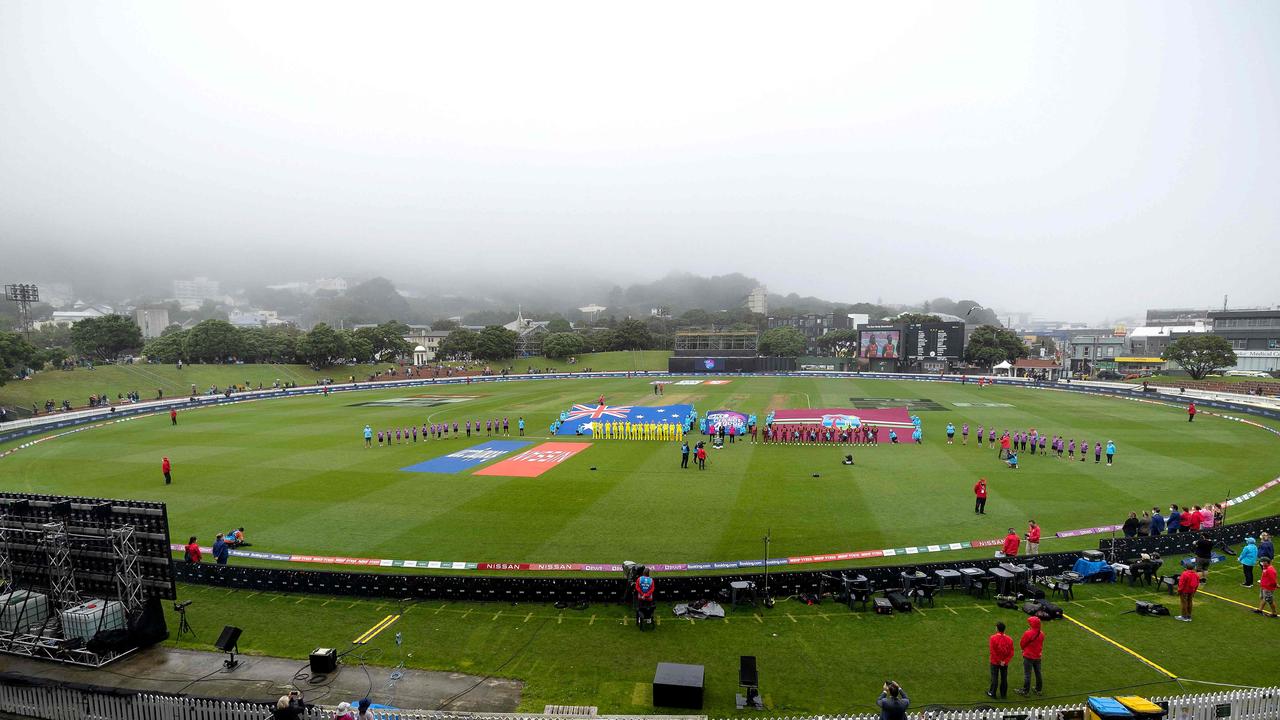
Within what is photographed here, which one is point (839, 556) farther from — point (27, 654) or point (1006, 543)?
Answer: point (27, 654)

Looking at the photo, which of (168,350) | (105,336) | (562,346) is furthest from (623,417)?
(105,336)

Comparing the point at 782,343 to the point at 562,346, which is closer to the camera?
the point at 562,346

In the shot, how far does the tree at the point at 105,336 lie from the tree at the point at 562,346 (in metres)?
67.3

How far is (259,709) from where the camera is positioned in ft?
35.3

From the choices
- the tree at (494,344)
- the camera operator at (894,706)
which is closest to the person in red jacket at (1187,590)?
the camera operator at (894,706)

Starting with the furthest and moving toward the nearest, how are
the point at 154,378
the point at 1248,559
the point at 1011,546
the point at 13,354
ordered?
1. the point at 154,378
2. the point at 13,354
3. the point at 1011,546
4. the point at 1248,559

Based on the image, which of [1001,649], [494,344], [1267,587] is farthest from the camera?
[494,344]

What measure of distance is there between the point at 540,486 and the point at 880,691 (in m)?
19.2

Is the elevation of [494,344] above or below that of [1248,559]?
above

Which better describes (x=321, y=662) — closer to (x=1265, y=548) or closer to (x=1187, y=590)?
(x=1187, y=590)

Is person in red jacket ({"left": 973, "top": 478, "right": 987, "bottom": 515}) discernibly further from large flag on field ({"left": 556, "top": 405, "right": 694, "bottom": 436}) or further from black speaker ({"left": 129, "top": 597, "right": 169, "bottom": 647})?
black speaker ({"left": 129, "top": 597, "right": 169, "bottom": 647})

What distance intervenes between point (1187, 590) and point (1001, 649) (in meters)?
6.66

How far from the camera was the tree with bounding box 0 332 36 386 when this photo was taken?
205 ft

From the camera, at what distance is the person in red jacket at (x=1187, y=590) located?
14039mm
